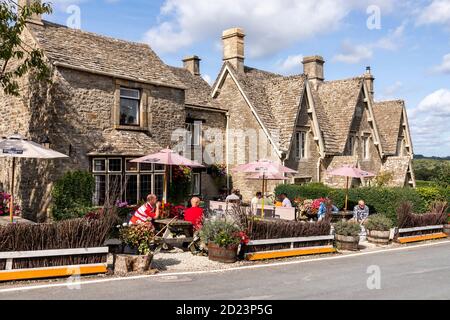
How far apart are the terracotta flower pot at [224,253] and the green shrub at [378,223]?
22.4ft

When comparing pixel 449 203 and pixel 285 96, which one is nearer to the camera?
pixel 449 203

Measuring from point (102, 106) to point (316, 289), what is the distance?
12.6 m

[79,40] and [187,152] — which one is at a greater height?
[79,40]

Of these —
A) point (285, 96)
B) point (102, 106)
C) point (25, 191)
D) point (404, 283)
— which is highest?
point (285, 96)

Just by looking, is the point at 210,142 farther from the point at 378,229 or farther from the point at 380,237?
the point at 380,237

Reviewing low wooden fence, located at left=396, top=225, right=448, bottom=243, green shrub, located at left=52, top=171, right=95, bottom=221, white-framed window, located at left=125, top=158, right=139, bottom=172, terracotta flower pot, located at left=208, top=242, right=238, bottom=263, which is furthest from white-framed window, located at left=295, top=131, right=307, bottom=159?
terracotta flower pot, located at left=208, top=242, right=238, bottom=263

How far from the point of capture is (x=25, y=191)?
56.6ft

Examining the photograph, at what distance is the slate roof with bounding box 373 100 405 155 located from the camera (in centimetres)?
3575

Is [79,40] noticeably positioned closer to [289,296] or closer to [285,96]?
[285,96]

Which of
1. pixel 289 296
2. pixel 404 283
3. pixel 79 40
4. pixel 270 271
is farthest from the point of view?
pixel 79 40

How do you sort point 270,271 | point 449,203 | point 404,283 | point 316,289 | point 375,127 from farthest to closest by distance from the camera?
point 375,127, point 449,203, point 270,271, point 404,283, point 316,289

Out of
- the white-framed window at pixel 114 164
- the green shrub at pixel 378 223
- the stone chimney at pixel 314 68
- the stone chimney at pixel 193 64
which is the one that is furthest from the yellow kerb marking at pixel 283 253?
the stone chimney at pixel 314 68

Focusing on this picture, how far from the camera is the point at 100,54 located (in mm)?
19812

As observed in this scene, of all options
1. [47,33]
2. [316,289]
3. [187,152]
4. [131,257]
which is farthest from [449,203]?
[47,33]
